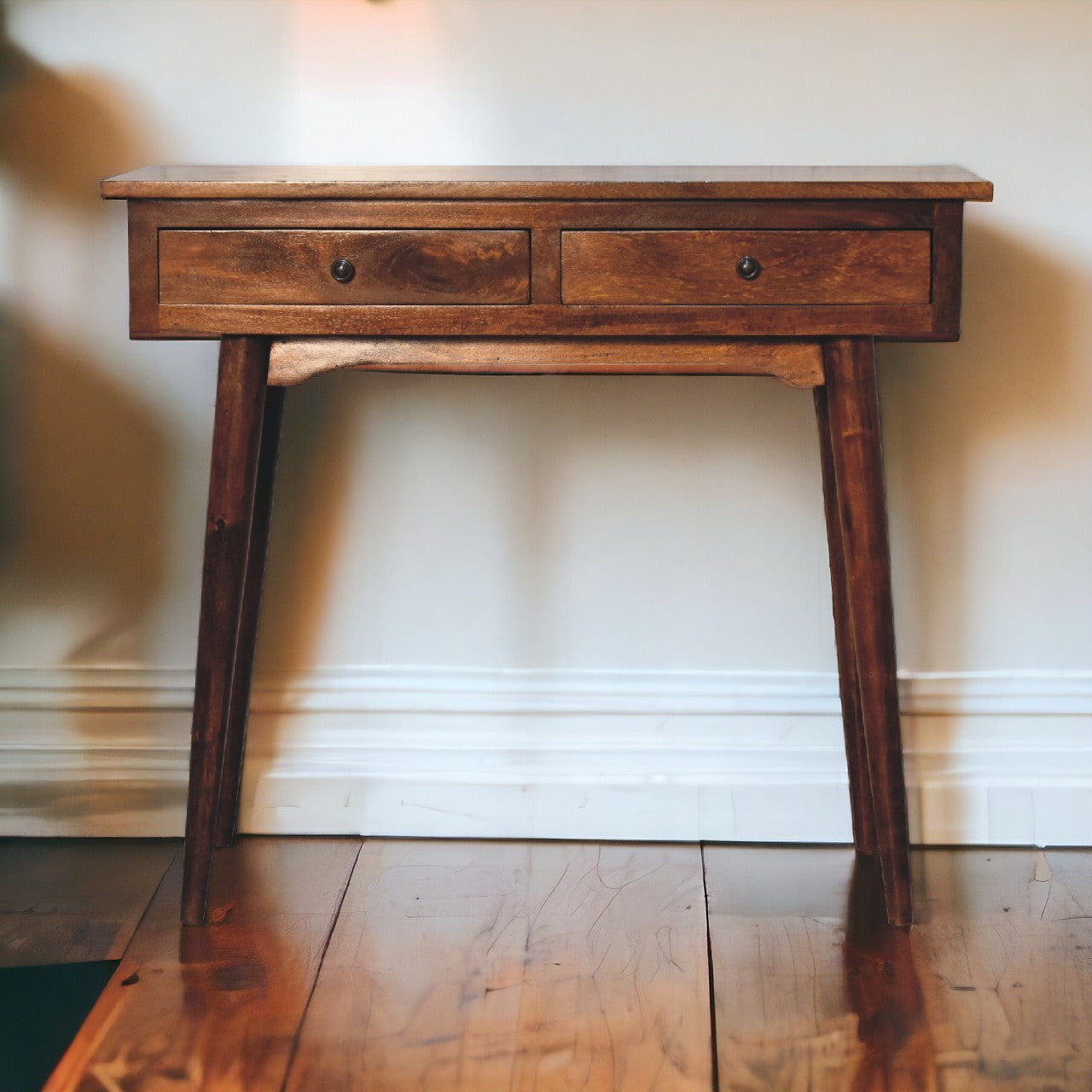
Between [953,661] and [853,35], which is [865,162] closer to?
[853,35]

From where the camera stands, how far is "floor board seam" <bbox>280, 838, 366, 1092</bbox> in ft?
4.06

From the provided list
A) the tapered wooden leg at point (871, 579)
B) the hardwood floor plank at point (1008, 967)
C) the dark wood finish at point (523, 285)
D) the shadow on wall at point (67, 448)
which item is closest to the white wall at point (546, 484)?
the shadow on wall at point (67, 448)

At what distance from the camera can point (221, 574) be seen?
4.80 ft

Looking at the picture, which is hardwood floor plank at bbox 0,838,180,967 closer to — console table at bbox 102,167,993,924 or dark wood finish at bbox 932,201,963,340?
console table at bbox 102,167,993,924

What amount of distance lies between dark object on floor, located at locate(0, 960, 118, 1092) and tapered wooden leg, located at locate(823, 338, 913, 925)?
0.94 meters

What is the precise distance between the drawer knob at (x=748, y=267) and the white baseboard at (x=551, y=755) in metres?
0.66

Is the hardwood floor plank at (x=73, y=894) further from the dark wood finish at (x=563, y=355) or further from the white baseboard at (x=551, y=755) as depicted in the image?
the dark wood finish at (x=563, y=355)

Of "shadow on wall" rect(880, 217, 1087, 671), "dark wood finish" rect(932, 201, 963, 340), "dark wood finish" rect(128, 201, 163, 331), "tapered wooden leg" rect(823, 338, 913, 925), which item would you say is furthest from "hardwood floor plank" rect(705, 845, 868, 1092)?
"dark wood finish" rect(128, 201, 163, 331)

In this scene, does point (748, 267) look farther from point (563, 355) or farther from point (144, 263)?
point (144, 263)

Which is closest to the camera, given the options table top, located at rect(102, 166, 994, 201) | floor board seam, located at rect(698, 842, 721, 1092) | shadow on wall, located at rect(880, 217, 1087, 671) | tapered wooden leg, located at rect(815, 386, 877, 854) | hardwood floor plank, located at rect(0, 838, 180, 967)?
floor board seam, located at rect(698, 842, 721, 1092)

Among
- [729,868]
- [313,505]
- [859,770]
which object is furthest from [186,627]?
[859,770]

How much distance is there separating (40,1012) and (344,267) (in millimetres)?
927

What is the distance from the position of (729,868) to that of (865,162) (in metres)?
1.00

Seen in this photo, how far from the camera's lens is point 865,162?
1712 mm
